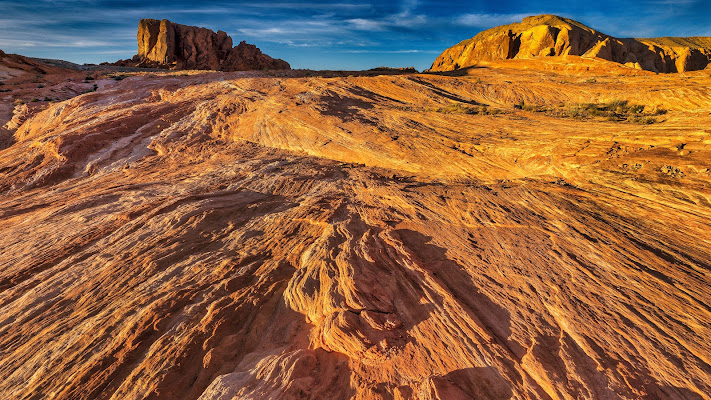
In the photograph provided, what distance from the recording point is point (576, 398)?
380cm

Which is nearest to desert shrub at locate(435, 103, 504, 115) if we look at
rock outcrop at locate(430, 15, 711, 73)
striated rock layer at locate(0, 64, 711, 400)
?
striated rock layer at locate(0, 64, 711, 400)

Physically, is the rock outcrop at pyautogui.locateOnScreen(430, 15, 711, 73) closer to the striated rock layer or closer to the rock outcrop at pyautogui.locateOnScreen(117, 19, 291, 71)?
the striated rock layer

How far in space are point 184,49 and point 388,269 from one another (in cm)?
9606

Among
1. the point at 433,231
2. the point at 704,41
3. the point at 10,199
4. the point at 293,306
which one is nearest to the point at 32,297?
the point at 293,306

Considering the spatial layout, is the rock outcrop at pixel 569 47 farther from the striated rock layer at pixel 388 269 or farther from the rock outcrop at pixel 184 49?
the rock outcrop at pixel 184 49

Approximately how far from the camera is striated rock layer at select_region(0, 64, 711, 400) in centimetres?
444

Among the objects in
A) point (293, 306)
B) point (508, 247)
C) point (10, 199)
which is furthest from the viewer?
point (10, 199)

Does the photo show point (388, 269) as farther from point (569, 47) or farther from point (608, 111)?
point (569, 47)

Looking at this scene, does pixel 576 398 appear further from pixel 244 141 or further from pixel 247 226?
pixel 244 141

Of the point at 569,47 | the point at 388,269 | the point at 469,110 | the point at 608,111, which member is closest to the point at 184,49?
the point at 469,110

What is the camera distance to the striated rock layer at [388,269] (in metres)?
4.44

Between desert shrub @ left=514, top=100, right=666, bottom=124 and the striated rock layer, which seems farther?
desert shrub @ left=514, top=100, right=666, bottom=124

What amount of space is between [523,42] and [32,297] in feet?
264

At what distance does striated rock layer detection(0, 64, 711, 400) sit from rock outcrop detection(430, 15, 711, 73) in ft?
164
